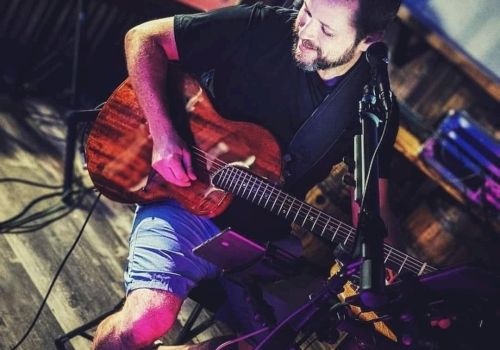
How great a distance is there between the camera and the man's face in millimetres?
1775

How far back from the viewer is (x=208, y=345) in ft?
5.84

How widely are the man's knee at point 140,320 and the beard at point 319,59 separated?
44.4 inches

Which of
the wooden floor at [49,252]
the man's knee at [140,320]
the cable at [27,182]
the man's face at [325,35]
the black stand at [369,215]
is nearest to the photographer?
the black stand at [369,215]

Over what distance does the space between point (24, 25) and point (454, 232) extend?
4.37 meters

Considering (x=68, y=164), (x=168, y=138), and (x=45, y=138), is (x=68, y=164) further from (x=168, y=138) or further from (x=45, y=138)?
(x=168, y=138)

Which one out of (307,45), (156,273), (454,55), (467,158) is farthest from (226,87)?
A: (454,55)

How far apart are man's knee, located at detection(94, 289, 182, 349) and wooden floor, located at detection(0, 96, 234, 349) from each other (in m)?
0.71

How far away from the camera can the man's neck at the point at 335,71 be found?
2043 mm

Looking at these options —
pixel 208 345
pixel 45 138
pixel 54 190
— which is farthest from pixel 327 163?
pixel 45 138

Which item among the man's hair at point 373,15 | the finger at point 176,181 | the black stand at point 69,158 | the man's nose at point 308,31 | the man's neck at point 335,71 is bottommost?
the black stand at point 69,158

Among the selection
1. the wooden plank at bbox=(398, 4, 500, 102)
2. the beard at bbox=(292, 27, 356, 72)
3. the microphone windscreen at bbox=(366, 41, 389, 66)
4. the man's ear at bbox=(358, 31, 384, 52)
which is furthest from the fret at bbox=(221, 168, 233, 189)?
the wooden plank at bbox=(398, 4, 500, 102)

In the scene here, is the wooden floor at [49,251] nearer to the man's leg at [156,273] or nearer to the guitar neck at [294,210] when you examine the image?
the man's leg at [156,273]

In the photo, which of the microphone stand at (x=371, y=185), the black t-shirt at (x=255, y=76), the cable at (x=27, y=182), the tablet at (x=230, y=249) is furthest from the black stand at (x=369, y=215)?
the cable at (x=27, y=182)

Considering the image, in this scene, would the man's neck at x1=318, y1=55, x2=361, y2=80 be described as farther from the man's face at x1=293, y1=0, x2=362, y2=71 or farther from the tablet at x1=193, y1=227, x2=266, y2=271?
the tablet at x1=193, y1=227, x2=266, y2=271
